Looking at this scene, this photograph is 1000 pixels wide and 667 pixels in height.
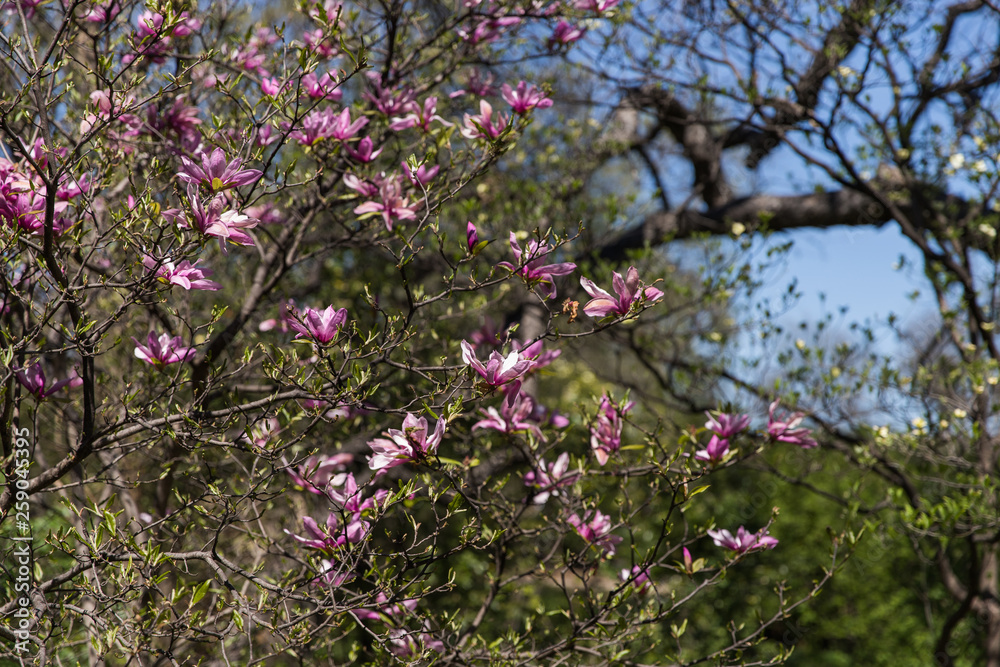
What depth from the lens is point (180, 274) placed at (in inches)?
56.9

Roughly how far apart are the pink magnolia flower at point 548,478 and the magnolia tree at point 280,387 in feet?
0.03

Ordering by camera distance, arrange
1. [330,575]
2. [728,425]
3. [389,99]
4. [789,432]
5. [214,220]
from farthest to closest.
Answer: [389,99] → [789,432] → [728,425] → [330,575] → [214,220]

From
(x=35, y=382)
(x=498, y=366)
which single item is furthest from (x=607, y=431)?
(x=35, y=382)

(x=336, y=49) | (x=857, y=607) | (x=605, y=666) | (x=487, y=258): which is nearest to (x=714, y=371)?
(x=487, y=258)

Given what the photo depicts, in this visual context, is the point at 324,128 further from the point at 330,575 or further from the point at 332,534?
the point at 330,575

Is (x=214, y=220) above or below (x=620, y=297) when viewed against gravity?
above

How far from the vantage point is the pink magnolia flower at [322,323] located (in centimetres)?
144

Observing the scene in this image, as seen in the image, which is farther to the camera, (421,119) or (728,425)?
(421,119)

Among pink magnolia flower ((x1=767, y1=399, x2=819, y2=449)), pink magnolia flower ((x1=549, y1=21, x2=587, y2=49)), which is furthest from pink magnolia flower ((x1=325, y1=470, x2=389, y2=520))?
pink magnolia flower ((x1=549, y1=21, x2=587, y2=49))

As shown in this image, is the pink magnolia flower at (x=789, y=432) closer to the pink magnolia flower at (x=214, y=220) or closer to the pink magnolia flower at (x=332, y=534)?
the pink magnolia flower at (x=332, y=534)

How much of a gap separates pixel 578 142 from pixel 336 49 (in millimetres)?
2135

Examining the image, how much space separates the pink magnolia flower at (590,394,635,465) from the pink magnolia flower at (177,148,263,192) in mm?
1114


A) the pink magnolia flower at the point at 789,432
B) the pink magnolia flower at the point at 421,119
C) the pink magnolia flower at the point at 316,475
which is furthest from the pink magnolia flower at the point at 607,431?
the pink magnolia flower at the point at 421,119

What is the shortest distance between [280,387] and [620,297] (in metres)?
0.80
